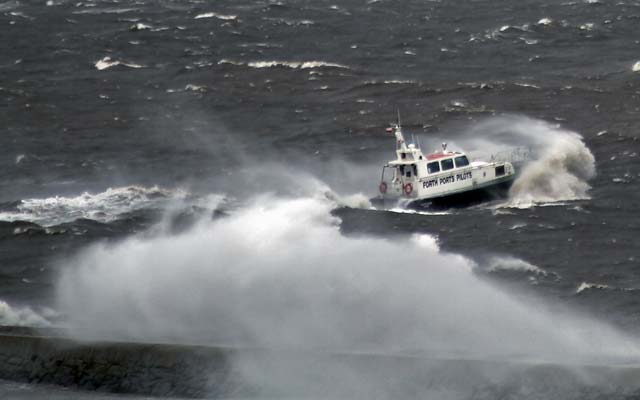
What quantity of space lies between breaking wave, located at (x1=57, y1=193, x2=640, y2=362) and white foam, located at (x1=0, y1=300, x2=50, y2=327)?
844 millimetres

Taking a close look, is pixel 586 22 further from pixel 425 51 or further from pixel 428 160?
pixel 428 160

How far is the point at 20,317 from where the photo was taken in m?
42.7

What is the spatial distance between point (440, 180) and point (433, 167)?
570 millimetres

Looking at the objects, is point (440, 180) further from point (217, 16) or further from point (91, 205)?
point (217, 16)

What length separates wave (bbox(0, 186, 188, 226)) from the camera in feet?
178

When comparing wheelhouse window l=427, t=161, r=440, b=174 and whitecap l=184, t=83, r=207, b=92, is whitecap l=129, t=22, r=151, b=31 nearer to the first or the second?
whitecap l=184, t=83, r=207, b=92

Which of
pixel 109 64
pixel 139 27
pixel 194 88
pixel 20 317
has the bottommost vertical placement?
pixel 20 317

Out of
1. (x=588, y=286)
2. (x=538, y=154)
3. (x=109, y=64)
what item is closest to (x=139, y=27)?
(x=109, y=64)

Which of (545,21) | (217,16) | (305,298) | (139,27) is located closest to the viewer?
(305,298)

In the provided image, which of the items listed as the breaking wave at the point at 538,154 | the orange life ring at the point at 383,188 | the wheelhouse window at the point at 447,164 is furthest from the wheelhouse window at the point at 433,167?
the breaking wave at the point at 538,154

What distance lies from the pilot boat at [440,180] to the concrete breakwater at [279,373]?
2096cm

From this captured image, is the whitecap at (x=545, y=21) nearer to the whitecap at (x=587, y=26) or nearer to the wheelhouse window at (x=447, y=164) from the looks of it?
the whitecap at (x=587, y=26)

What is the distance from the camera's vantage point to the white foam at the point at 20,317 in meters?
41.8

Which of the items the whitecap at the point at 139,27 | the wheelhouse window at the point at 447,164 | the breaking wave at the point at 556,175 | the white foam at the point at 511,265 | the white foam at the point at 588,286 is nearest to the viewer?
the white foam at the point at 588,286
